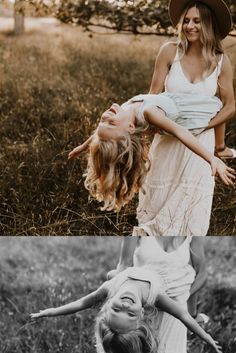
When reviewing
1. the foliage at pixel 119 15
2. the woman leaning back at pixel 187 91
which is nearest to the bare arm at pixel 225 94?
the woman leaning back at pixel 187 91

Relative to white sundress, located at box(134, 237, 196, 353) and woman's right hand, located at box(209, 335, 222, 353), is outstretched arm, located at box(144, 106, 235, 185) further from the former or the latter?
woman's right hand, located at box(209, 335, 222, 353)

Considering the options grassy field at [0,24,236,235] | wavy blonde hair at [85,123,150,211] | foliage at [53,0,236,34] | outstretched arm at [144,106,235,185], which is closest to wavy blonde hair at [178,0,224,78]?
outstretched arm at [144,106,235,185]

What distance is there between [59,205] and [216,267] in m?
1.21

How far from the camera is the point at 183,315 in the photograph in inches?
206

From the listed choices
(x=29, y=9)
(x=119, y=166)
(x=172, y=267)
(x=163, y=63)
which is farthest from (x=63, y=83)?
(x=172, y=267)

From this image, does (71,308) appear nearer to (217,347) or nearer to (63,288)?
(63,288)

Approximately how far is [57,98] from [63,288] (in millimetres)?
1663

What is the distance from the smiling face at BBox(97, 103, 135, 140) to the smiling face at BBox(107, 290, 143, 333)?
85 centimetres

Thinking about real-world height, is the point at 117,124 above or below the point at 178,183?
above

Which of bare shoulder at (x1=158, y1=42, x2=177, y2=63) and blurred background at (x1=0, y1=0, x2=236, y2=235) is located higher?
bare shoulder at (x1=158, y1=42, x2=177, y2=63)

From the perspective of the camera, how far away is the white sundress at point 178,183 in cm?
545

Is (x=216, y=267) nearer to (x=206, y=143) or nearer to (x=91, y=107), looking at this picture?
(x=206, y=143)

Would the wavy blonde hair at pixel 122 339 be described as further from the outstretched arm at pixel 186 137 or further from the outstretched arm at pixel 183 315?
the outstretched arm at pixel 186 137

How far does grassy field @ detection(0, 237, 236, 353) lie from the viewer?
17.0ft
